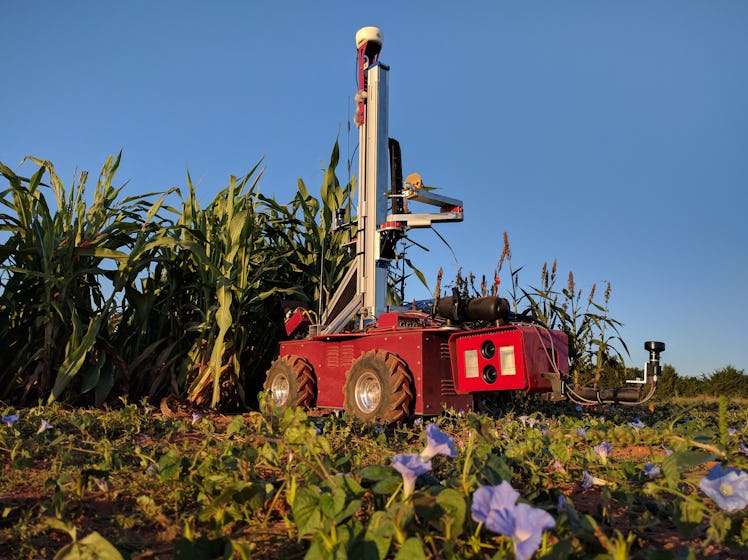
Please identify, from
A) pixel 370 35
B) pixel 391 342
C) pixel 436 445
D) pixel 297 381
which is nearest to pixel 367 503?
pixel 436 445

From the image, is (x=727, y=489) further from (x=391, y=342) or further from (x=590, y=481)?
(x=391, y=342)

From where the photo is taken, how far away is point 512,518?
112cm

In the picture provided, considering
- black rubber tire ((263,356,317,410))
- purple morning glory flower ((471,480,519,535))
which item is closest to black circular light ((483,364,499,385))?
black rubber tire ((263,356,317,410))

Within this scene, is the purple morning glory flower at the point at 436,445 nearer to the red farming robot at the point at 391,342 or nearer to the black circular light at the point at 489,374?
the red farming robot at the point at 391,342

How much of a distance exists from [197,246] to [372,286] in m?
1.81

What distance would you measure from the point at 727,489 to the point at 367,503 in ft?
3.41

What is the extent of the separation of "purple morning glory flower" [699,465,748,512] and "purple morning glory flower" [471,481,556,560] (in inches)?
26.8

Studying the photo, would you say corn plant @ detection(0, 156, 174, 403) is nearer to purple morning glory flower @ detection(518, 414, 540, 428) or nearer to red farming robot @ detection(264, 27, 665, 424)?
red farming robot @ detection(264, 27, 665, 424)

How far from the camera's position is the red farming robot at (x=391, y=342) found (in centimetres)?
480

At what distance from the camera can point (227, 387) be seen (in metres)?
6.80

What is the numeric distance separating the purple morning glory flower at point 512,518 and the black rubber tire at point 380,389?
3.58 metres

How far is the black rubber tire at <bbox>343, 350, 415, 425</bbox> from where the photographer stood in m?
4.82

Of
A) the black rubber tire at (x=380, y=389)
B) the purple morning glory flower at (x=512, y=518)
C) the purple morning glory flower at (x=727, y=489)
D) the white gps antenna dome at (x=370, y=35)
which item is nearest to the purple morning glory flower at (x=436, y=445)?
the purple morning glory flower at (x=512, y=518)

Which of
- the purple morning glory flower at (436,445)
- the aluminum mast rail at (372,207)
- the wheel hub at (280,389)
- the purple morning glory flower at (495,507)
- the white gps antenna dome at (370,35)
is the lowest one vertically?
the purple morning glory flower at (495,507)
